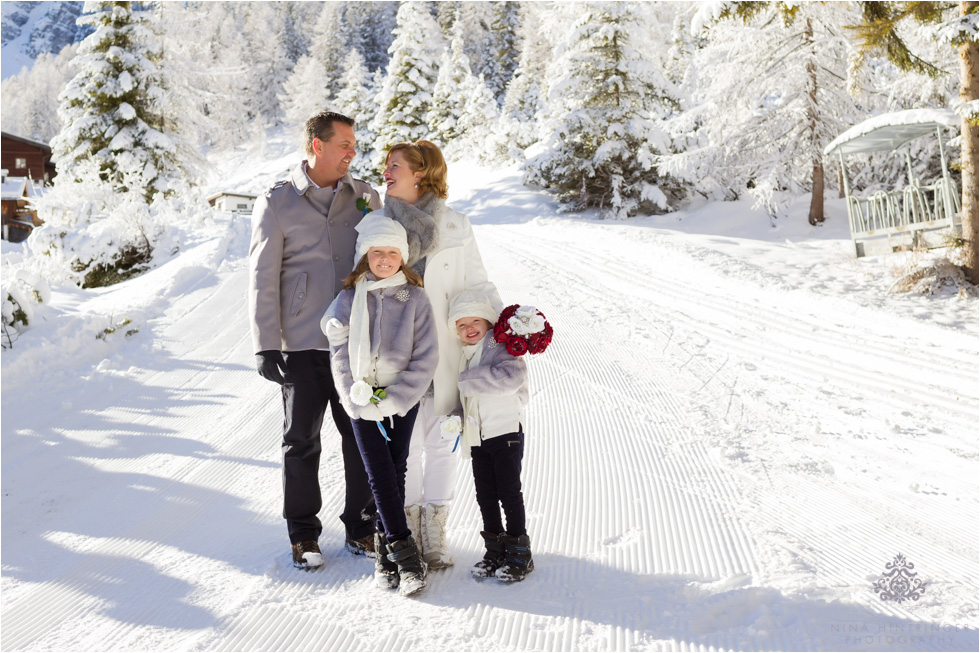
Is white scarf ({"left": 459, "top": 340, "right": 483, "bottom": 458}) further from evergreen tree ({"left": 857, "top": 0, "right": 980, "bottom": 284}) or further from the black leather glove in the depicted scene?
evergreen tree ({"left": 857, "top": 0, "right": 980, "bottom": 284})

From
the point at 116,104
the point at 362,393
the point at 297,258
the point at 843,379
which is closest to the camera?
the point at 362,393

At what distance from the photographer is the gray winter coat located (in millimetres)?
2908

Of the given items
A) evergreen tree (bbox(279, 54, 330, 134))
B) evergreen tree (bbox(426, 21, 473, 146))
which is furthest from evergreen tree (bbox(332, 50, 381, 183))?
evergreen tree (bbox(279, 54, 330, 134))

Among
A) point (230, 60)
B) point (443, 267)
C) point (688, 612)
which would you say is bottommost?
point (688, 612)

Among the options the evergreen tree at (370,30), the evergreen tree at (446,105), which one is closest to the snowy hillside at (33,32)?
the evergreen tree at (370,30)

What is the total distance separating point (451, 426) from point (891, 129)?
11397 millimetres

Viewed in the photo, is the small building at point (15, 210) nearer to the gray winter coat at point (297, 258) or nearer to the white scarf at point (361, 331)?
the gray winter coat at point (297, 258)

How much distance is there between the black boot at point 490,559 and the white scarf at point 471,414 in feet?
1.25

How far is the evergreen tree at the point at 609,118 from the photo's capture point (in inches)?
678

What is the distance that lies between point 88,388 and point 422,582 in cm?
474

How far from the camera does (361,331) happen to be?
268 cm

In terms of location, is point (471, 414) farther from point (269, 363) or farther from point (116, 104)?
point (116, 104)

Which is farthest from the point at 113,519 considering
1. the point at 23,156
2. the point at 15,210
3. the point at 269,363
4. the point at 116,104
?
the point at 23,156

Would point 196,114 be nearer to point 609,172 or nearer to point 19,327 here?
point 609,172
